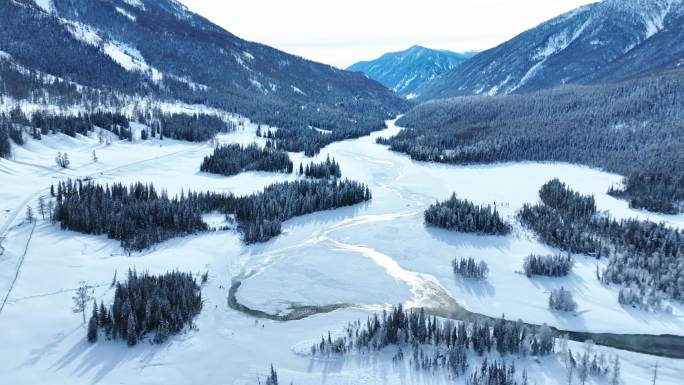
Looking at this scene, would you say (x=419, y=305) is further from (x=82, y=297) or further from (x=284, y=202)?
(x=284, y=202)

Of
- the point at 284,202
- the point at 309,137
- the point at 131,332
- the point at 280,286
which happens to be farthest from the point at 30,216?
the point at 309,137

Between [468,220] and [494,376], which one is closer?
[494,376]

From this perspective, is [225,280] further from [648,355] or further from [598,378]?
[648,355]

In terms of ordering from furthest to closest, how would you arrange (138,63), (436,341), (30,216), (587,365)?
(138,63)
(30,216)
(436,341)
(587,365)

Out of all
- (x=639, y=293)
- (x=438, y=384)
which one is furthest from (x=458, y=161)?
(x=438, y=384)

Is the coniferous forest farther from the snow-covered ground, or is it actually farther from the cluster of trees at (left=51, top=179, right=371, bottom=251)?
the cluster of trees at (left=51, top=179, right=371, bottom=251)

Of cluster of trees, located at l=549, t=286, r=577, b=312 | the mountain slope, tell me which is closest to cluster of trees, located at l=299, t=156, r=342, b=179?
cluster of trees, located at l=549, t=286, r=577, b=312

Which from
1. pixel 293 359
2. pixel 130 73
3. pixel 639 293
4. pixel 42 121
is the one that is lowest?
pixel 293 359

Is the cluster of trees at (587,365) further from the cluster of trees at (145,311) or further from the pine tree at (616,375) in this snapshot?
the cluster of trees at (145,311)
